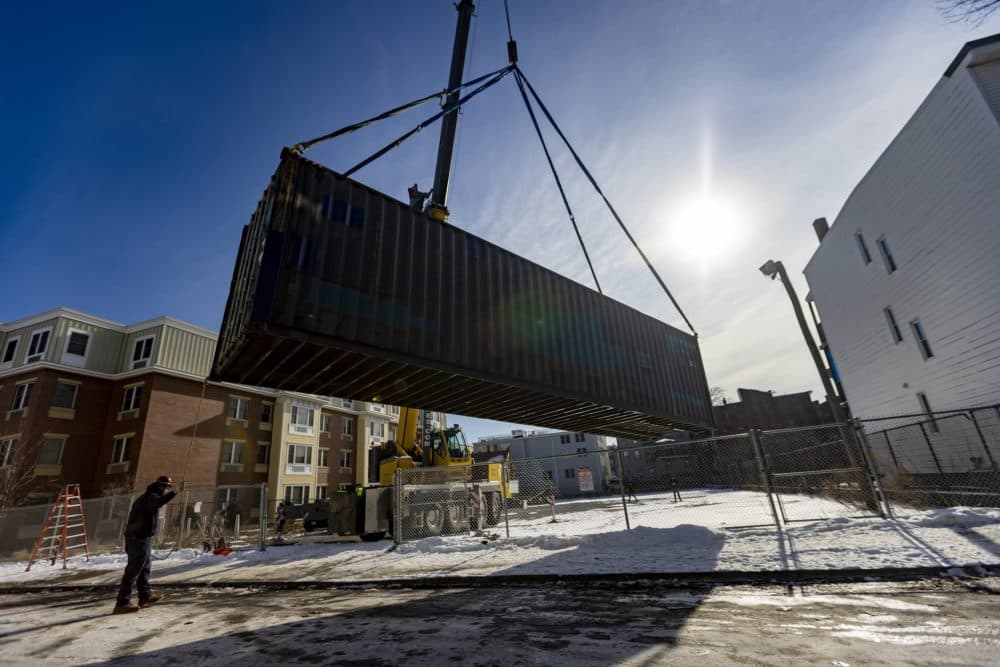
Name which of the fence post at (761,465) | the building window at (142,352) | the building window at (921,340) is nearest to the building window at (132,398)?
the building window at (142,352)

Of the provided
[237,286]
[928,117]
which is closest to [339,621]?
[237,286]

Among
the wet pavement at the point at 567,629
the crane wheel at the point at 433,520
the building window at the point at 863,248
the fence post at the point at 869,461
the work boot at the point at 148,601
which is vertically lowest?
the wet pavement at the point at 567,629

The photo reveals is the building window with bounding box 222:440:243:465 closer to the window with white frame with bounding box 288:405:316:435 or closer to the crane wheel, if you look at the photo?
the window with white frame with bounding box 288:405:316:435

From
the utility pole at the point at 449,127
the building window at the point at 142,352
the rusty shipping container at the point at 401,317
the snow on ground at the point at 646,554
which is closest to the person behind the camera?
the snow on ground at the point at 646,554

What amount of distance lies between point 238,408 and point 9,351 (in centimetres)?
1153

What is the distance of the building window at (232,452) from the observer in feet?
85.2

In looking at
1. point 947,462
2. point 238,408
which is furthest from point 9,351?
point 947,462

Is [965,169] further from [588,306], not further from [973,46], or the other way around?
[588,306]

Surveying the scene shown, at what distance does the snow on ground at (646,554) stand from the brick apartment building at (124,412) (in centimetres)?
1237

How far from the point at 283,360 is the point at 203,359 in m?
23.6

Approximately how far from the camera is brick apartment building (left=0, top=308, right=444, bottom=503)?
70.7ft

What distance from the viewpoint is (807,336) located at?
15.2 m

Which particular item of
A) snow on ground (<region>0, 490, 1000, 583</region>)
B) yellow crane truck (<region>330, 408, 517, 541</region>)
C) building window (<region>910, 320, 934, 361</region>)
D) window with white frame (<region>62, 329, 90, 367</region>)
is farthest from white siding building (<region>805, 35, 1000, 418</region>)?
window with white frame (<region>62, 329, 90, 367</region>)

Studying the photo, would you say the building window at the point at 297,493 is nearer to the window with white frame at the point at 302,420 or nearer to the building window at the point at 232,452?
the window with white frame at the point at 302,420
